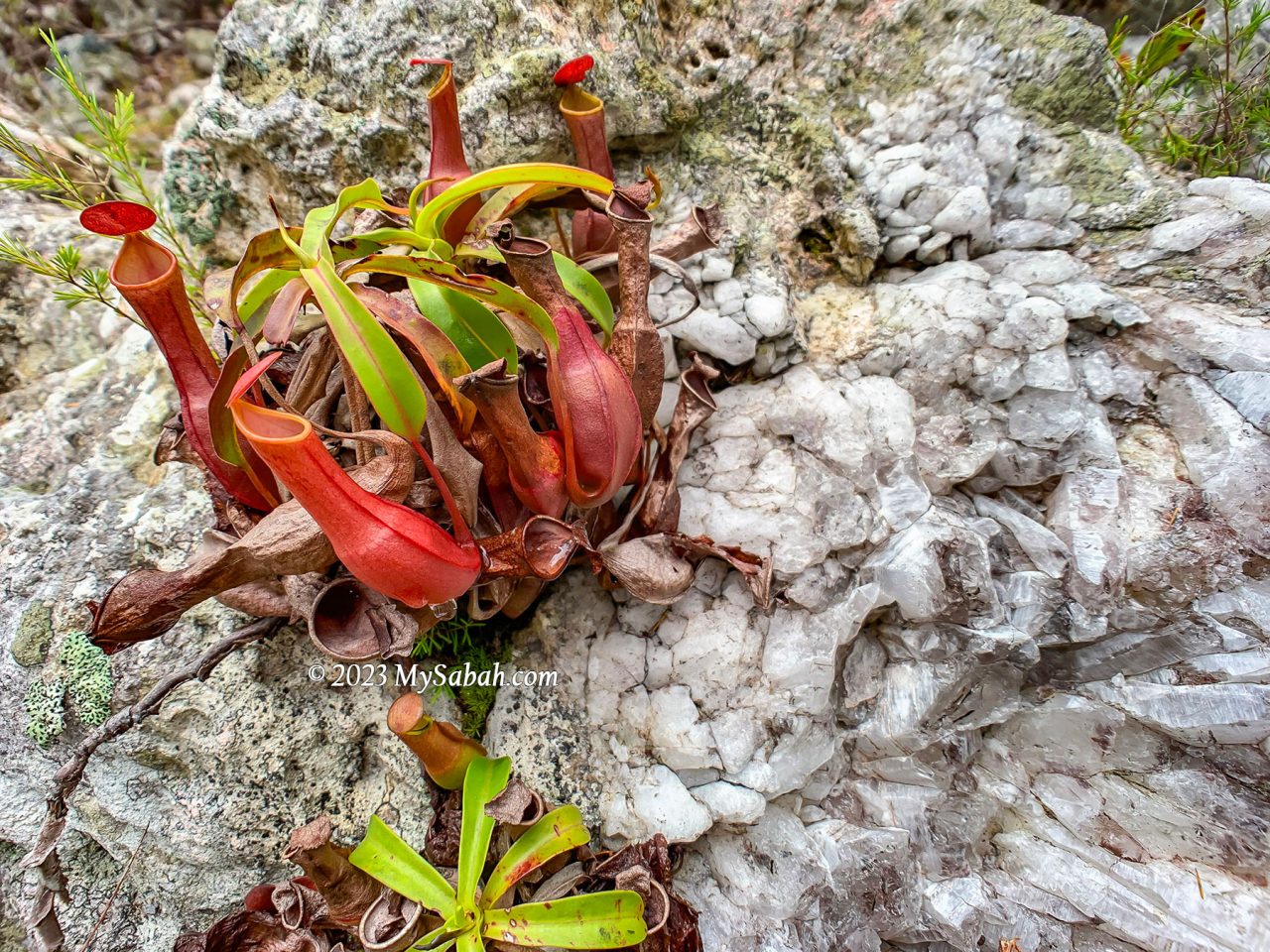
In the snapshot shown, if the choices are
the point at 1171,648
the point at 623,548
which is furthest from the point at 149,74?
the point at 1171,648

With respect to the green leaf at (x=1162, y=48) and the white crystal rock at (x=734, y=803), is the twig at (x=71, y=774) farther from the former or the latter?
the green leaf at (x=1162, y=48)

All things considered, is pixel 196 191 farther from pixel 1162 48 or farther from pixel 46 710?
pixel 1162 48

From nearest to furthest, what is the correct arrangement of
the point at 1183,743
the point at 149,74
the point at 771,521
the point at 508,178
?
the point at 508,178, the point at 1183,743, the point at 771,521, the point at 149,74

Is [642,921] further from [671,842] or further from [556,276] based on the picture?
[556,276]

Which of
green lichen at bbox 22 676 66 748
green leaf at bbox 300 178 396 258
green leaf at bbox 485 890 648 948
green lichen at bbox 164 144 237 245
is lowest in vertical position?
green leaf at bbox 485 890 648 948

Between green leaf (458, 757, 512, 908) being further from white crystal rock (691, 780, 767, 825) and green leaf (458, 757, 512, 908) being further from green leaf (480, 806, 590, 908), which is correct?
white crystal rock (691, 780, 767, 825)

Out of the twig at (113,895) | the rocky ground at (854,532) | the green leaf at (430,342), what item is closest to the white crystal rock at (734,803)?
the rocky ground at (854,532)

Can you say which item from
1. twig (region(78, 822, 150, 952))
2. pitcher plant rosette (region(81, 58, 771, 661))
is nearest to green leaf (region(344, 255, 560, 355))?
pitcher plant rosette (region(81, 58, 771, 661))

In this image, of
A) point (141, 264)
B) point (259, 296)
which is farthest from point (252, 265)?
point (141, 264)
